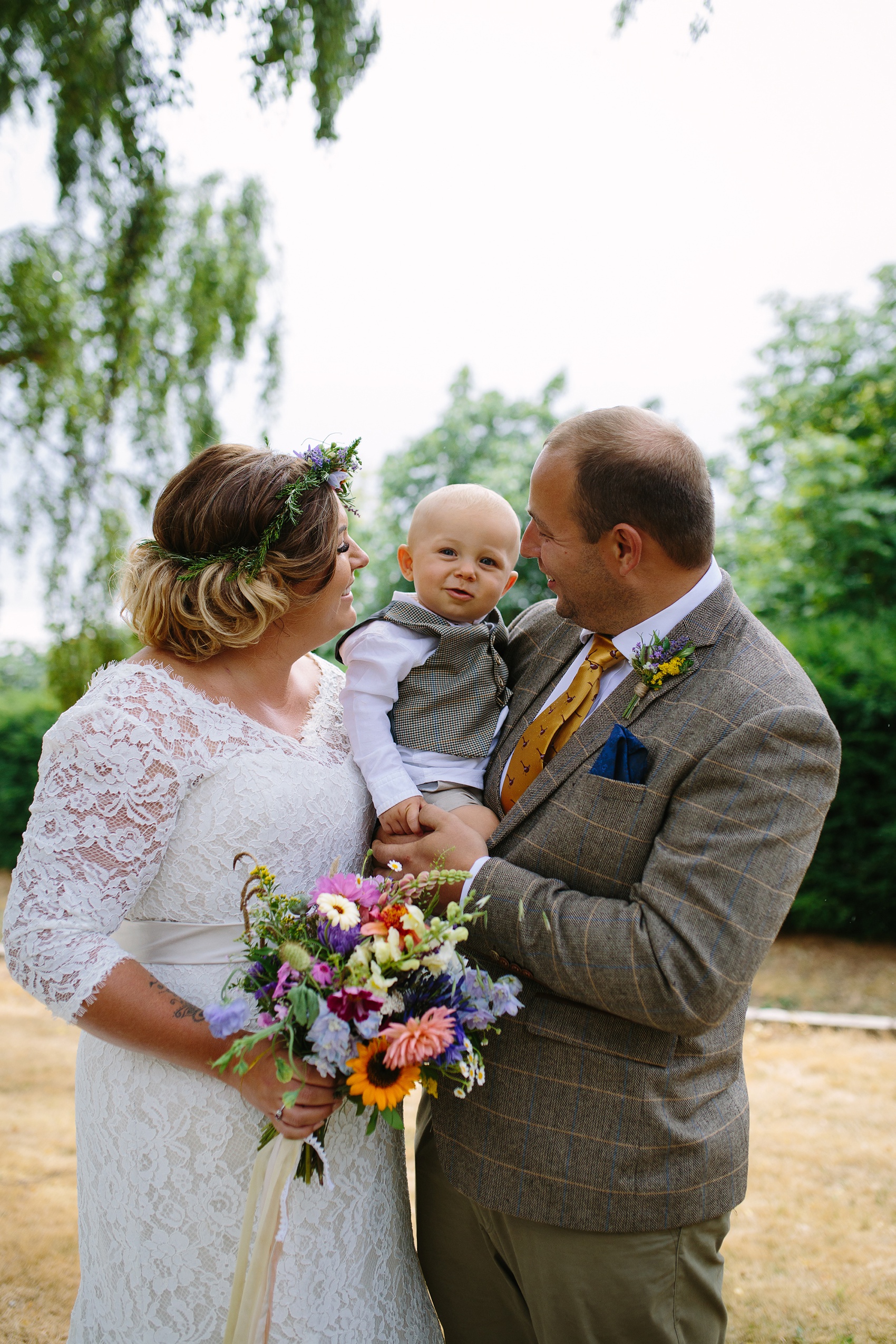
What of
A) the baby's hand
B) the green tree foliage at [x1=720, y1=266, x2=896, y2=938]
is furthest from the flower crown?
the green tree foliage at [x1=720, y1=266, x2=896, y2=938]

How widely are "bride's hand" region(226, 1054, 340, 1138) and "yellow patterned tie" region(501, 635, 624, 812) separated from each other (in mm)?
790

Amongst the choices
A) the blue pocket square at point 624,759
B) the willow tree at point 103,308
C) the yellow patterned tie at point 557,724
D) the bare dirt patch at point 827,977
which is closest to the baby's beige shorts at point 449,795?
the yellow patterned tie at point 557,724

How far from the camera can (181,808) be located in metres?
2.10

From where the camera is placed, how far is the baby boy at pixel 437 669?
2428 millimetres

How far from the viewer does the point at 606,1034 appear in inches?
79.0

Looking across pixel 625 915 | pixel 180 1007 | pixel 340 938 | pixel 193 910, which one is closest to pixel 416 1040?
pixel 340 938

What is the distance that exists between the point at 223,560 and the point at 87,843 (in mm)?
722

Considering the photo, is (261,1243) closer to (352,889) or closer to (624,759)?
(352,889)

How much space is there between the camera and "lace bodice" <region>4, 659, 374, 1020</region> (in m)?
1.91

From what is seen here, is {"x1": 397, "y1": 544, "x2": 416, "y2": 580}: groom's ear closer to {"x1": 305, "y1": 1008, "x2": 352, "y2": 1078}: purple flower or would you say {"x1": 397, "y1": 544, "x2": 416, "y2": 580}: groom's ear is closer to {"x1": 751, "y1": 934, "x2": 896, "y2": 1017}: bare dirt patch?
{"x1": 305, "y1": 1008, "x2": 352, "y2": 1078}: purple flower

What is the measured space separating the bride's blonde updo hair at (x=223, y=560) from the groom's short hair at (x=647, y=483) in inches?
25.9

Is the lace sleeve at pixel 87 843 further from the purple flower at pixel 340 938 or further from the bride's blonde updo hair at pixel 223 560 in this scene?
the purple flower at pixel 340 938

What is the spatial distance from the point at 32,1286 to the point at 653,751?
11.6 ft


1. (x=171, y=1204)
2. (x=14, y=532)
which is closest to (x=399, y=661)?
(x=171, y=1204)
